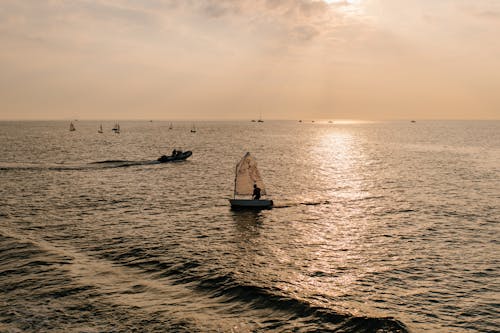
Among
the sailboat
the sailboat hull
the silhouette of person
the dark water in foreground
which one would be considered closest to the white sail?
the sailboat

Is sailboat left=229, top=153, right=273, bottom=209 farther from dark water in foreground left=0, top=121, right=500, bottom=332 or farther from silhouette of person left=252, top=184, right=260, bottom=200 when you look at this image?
dark water in foreground left=0, top=121, right=500, bottom=332

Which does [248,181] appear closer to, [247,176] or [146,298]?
[247,176]

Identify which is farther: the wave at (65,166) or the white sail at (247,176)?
the wave at (65,166)

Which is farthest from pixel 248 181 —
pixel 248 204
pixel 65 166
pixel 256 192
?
pixel 65 166

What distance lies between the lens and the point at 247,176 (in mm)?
53781

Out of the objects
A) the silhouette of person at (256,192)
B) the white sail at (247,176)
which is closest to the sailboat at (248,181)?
the white sail at (247,176)

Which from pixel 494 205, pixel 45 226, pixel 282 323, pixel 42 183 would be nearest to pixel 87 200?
pixel 45 226

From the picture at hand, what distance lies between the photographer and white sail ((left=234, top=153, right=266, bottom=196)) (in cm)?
5338

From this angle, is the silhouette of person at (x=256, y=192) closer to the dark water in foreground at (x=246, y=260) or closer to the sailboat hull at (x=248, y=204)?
the sailboat hull at (x=248, y=204)

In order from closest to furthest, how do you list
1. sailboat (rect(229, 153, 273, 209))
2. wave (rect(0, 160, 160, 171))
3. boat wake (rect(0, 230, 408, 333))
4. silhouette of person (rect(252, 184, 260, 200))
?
boat wake (rect(0, 230, 408, 333)) < sailboat (rect(229, 153, 273, 209)) < silhouette of person (rect(252, 184, 260, 200)) < wave (rect(0, 160, 160, 171))

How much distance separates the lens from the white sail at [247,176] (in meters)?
53.4

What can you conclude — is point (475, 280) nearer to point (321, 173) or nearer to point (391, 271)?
point (391, 271)

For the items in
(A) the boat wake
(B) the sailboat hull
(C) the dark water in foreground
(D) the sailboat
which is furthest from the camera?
(D) the sailboat

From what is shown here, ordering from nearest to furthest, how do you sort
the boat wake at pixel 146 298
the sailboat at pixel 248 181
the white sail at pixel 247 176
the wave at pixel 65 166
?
the boat wake at pixel 146 298 < the sailboat at pixel 248 181 < the white sail at pixel 247 176 < the wave at pixel 65 166
